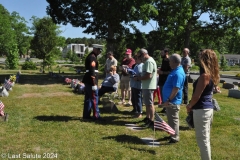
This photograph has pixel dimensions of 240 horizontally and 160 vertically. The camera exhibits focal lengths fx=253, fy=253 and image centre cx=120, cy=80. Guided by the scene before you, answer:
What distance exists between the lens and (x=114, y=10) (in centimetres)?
1850

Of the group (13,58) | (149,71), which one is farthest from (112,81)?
(13,58)

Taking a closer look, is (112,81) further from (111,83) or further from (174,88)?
(174,88)

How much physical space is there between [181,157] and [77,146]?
204 centimetres

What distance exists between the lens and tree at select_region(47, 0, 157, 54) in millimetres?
18609

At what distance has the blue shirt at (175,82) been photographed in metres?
4.83

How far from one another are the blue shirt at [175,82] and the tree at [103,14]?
46.4ft

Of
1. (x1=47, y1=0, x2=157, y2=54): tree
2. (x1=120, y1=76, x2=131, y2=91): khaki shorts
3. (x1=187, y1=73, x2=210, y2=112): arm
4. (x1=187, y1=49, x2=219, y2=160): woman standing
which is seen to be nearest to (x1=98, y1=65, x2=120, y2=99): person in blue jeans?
(x1=120, y1=76, x2=131, y2=91): khaki shorts

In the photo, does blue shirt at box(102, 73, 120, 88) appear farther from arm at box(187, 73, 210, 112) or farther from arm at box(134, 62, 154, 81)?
arm at box(187, 73, 210, 112)

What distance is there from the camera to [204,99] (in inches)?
156

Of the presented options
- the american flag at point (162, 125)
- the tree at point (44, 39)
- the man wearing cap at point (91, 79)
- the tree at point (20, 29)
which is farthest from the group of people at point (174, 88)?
the tree at point (20, 29)

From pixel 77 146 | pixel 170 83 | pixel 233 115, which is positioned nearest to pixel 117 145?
pixel 77 146

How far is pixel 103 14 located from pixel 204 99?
1676 centimetres

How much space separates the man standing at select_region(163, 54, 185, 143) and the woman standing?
818 millimetres

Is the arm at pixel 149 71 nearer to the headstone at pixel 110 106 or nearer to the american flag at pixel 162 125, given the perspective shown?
the american flag at pixel 162 125
